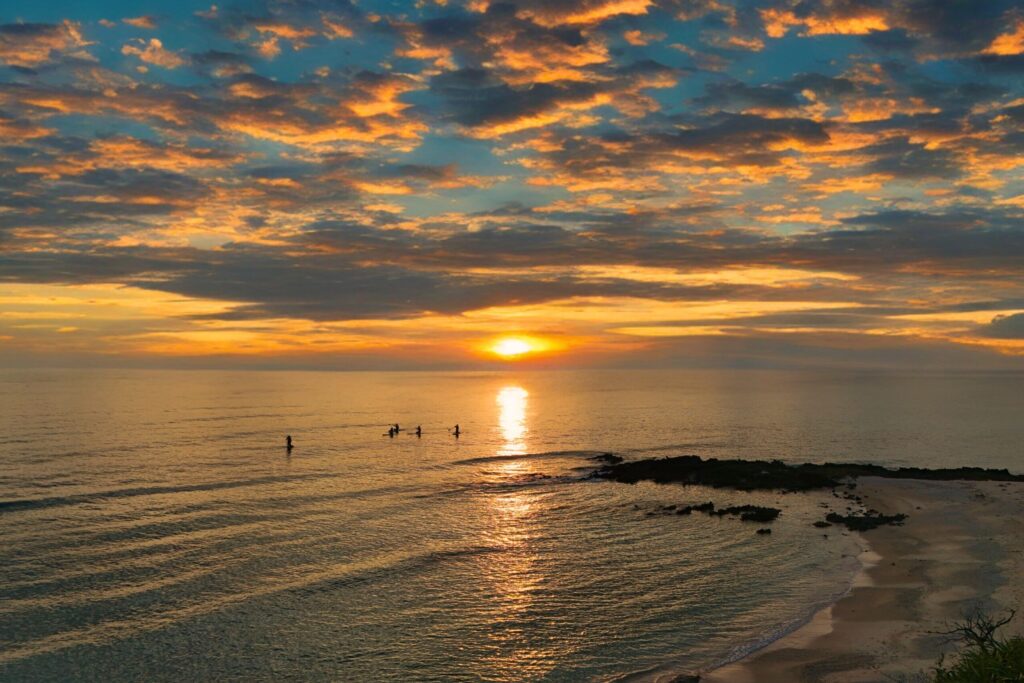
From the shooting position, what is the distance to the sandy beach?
24.8m

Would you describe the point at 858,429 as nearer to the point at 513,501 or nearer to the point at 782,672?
the point at 513,501

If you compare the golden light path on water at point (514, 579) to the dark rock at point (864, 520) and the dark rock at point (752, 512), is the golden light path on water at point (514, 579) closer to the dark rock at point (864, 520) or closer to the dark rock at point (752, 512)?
the dark rock at point (752, 512)

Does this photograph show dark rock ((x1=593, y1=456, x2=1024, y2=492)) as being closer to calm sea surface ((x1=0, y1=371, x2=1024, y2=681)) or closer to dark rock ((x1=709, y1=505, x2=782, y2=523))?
calm sea surface ((x1=0, y1=371, x2=1024, y2=681))

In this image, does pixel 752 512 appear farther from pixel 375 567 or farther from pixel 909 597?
pixel 375 567

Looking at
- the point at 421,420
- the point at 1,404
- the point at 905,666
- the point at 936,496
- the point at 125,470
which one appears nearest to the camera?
the point at 905,666

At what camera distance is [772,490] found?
6397cm

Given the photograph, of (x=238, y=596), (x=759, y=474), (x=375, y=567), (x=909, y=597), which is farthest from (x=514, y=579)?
(x=759, y=474)

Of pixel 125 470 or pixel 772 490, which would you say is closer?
pixel 772 490

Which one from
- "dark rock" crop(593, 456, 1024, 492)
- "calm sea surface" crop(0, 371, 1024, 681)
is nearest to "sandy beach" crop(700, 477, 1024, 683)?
"calm sea surface" crop(0, 371, 1024, 681)

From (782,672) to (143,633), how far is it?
26.7 m

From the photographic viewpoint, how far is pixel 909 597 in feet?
106

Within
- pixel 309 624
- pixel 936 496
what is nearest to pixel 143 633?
pixel 309 624

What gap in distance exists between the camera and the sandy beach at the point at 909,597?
81.5 ft

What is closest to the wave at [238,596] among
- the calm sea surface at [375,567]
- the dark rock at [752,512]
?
the calm sea surface at [375,567]
